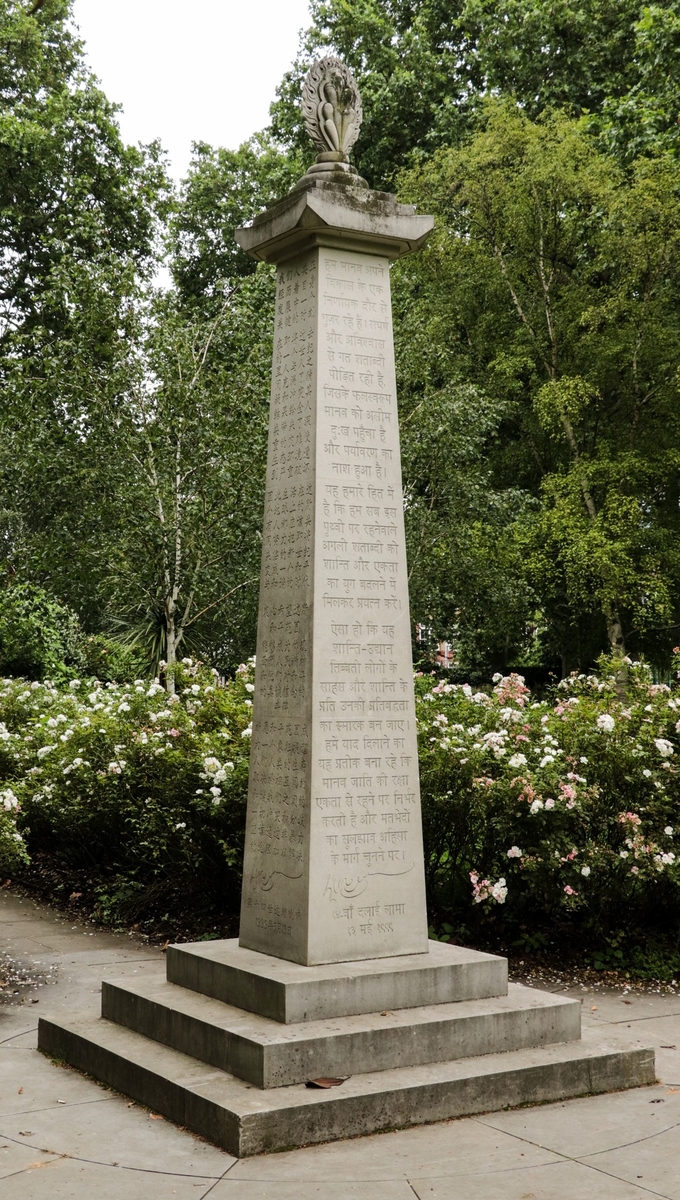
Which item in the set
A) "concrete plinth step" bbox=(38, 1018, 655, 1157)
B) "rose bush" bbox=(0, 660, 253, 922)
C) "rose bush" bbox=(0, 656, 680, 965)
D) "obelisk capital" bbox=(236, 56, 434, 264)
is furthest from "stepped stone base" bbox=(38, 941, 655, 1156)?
"obelisk capital" bbox=(236, 56, 434, 264)

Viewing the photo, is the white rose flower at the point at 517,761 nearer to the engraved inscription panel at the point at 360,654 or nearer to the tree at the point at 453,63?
the engraved inscription panel at the point at 360,654

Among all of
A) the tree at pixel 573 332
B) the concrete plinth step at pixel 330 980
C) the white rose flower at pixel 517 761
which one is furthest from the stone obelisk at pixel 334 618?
the tree at pixel 573 332

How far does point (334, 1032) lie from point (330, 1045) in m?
0.08

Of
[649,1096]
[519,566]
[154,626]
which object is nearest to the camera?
[649,1096]

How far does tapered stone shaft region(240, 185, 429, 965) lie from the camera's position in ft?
19.0

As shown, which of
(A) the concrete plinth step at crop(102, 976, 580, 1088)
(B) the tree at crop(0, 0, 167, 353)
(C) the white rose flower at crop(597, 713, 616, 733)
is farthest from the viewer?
(B) the tree at crop(0, 0, 167, 353)

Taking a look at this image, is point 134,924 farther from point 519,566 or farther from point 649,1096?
point 519,566

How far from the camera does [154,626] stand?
57.3 feet

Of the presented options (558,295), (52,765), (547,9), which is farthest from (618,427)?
(52,765)

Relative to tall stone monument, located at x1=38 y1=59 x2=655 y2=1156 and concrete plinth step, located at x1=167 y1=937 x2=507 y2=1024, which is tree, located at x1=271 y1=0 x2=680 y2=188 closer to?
tall stone monument, located at x1=38 y1=59 x2=655 y2=1156

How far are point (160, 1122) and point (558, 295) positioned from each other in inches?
880

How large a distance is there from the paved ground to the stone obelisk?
108 cm

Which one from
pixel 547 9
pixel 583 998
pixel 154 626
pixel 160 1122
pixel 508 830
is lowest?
pixel 160 1122

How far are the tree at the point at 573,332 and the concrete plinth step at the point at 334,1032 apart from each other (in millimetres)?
17101
